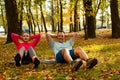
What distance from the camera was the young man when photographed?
950 centimetres

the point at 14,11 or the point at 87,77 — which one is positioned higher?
the point at 14,11

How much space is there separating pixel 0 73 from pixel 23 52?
4.64ft

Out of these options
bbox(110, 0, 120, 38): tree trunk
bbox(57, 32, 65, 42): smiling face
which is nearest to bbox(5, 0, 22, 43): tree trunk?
bbox(110, 0, 120, 38): tree trunk

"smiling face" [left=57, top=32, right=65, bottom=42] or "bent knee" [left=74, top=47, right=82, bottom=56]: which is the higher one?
"smiling face" [left=57, top=32, right=65, bottom=42]

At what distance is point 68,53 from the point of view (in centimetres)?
1038

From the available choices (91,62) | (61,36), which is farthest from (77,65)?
(61,36)

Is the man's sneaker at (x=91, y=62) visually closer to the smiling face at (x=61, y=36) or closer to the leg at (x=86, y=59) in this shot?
the leg at (x=86, y=59)

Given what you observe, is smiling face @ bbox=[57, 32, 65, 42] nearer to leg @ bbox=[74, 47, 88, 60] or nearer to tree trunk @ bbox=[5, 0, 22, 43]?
leg @ bbox=[74, 47, 88, 60]

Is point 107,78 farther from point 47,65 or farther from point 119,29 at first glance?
point 119,29

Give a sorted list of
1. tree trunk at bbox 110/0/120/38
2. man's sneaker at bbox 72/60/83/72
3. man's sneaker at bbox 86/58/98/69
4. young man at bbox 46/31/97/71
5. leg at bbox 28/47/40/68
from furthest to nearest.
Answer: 1. tree trunk at bbox 110/0/120/38
2. leg at bbox 28/47/40/68
3. young man at bbox 46/31/97/71
4. man's sneaker at bbox 86/58/98/69
5. man's sneaker at bbox 72/60/83/72

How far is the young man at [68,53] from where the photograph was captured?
950cm

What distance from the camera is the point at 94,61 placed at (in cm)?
943

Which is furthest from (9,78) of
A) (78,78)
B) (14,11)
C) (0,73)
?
(14,11)

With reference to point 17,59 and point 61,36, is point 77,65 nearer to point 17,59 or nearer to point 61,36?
point 61,36
